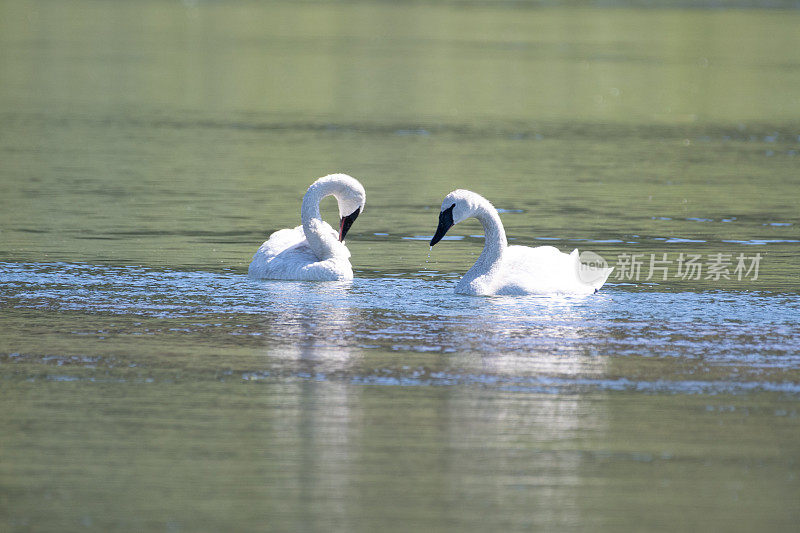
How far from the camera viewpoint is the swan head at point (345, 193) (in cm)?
1557

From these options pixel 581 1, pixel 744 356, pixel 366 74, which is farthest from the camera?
pixel 581 1

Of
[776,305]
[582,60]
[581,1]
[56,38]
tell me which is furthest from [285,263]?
[581,1]

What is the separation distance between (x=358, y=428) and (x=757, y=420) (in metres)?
2.46

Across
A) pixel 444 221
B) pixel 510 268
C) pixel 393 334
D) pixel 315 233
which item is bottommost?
pixel 393 334

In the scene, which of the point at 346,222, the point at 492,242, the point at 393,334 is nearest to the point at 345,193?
the point at 346,222

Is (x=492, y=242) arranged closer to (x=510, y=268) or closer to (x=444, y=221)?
(x=510, y=268)

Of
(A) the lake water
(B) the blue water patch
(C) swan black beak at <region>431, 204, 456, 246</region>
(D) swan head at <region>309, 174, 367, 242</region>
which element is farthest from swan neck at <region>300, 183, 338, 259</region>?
(C) swan black beak at <region>431, 204, 456, 246</region>

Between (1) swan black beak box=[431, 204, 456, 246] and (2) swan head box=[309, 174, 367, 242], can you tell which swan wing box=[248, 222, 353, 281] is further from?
(1) swan black beak box=[431, 204, 456, 246]

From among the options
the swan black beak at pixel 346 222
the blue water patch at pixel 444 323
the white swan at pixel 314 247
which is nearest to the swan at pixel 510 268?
the blue water patch at pixel 444 323

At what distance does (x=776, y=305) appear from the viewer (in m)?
13.2

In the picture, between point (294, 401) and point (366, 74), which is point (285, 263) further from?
point (366, 74)

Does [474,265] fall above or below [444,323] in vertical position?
above

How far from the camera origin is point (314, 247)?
15148 mm

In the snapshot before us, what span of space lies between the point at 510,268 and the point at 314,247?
2293 mm
